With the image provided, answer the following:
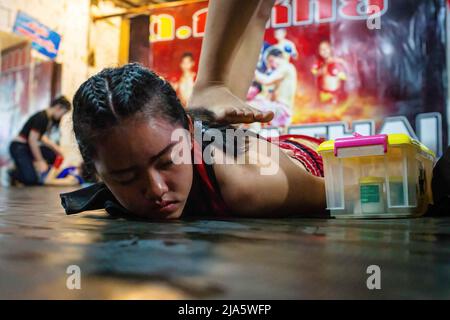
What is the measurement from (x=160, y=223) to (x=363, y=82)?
2.94 meters

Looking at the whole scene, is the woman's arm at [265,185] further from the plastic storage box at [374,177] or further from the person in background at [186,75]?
the person in background at [186,75]

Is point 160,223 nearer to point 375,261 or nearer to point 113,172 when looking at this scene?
point 113,172

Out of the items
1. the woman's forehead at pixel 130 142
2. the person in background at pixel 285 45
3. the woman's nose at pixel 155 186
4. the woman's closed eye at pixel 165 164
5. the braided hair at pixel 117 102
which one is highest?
the person in background at pixel 285 45

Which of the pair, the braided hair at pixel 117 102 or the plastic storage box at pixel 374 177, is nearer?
the braided hair at pixel 117 102

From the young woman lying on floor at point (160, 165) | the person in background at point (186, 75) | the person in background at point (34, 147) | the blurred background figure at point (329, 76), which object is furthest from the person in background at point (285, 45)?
the young woman lying on floor at point (160, 165)

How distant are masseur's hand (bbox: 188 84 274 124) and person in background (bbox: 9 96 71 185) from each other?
335 centimetres

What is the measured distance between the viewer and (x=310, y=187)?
1.19 m

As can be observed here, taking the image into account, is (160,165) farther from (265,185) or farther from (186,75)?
(186,75)

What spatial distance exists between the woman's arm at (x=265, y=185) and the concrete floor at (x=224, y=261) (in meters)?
0.20

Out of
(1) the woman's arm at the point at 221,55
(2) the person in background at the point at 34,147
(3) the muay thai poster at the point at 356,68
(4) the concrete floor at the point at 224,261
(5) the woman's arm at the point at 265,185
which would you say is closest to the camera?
(4) the concrete floor at the point at 224,261

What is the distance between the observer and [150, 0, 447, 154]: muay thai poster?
3.34 meters

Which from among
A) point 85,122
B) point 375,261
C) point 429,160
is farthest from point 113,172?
point 429,160

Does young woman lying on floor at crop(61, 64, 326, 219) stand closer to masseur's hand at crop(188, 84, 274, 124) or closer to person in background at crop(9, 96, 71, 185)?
masseur's hand at crop(188, 84, 274, 124)

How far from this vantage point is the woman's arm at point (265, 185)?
108 centimetres
